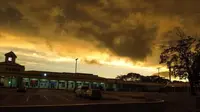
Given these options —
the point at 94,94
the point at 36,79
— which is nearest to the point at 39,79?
the point at 36,79

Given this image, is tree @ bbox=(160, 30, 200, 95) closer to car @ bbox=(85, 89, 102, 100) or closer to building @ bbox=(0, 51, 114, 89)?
car @ bbox=(85, 89, 102, 100)

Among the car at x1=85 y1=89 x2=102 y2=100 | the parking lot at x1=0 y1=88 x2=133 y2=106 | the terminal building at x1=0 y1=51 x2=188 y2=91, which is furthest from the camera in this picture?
the terminal building at x1=0 y1=51 x2=188 y2=91

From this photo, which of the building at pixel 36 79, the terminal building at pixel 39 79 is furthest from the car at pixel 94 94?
the building at pixel 36 79

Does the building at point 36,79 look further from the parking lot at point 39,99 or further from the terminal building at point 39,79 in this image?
the parking lot at point 39,99

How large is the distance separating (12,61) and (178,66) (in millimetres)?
117083

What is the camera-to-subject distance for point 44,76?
14725cm

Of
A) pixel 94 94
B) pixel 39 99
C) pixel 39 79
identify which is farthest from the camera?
pixel 39 79

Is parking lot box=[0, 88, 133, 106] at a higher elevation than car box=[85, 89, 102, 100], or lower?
lower

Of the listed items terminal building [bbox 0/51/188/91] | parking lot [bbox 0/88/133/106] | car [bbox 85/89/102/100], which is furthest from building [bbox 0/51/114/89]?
car [bbox 85/89/102/100]

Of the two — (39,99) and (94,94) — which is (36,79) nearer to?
(94,94)

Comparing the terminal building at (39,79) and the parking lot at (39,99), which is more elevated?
the terminal building at (39,79)

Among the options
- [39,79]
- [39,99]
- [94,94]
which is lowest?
[39,99]

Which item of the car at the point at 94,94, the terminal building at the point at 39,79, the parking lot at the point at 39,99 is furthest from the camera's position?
the terminal building at the point at 39,79

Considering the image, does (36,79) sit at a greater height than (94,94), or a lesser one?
greater
